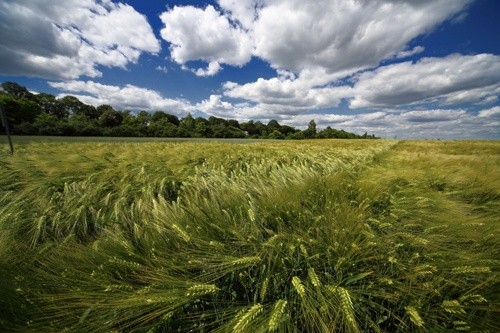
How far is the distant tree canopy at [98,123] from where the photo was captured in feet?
107

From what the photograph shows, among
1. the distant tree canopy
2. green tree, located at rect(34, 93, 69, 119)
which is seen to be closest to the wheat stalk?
the distant tree canopy

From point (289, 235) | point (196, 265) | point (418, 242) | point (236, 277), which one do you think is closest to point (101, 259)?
point (196, 265)

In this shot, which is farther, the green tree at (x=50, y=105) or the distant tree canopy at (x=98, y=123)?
the green tree at (x=50, y=105)

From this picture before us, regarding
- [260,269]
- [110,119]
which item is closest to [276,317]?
[260,269]

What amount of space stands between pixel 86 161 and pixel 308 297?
4.88 metres

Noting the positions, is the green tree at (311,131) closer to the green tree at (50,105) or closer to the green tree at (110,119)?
the green tree at (110,119)

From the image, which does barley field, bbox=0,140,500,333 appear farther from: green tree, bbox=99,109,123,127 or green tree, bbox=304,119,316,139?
green tree, bbox=304,119,316,139

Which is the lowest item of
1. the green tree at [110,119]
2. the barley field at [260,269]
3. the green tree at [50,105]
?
the barley field at [260,269]

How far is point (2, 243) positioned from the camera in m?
2.06

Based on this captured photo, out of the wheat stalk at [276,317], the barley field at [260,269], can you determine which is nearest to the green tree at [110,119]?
the barley field at [260,269]

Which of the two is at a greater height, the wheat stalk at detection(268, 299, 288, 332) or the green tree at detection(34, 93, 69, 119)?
the green tree at detection(34, 93, 69, 119)

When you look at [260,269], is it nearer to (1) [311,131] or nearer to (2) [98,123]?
(2) [98,123]

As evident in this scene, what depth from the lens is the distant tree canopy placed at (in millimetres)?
32719

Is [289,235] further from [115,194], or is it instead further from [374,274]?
[115,194]
